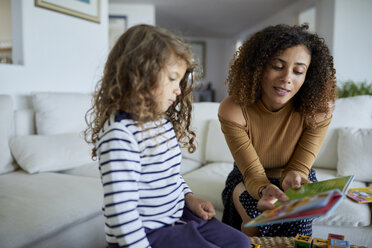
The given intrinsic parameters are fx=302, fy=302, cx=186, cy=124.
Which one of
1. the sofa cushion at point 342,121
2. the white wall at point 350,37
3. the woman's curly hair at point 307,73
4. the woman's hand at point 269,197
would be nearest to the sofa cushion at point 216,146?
the sofa cushion at point 342,121

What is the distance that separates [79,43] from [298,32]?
2179 millimetres

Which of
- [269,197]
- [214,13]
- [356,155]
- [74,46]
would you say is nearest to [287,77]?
[269,197]

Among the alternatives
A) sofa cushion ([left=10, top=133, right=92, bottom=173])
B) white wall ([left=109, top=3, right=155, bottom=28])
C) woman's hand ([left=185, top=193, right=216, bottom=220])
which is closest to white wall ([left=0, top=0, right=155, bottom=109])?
sofa cushion ([left=10, top=133, right=92, bottom=173])

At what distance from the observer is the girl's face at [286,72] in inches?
46.9

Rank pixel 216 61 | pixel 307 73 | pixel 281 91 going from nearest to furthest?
1. pixel 281 91
2. pixel 307 73
3. pixel 216 61

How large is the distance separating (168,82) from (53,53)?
206cm

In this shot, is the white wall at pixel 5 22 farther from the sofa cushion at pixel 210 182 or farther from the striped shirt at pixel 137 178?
the striped shirt at pixel 137 178

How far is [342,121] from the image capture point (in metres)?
2.03

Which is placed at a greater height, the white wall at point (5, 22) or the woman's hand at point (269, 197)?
the white wall at point (5, 22)

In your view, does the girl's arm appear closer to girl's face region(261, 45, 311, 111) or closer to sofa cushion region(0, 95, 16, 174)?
girl's face region(261, 45, 311, 111)

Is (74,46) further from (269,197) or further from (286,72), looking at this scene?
(269,197)

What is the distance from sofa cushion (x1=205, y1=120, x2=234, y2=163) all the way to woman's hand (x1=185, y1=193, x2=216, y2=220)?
1.17 metres

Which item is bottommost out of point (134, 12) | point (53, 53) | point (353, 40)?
point (53, 53)

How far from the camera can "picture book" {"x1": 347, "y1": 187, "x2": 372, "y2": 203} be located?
4.86 ft
